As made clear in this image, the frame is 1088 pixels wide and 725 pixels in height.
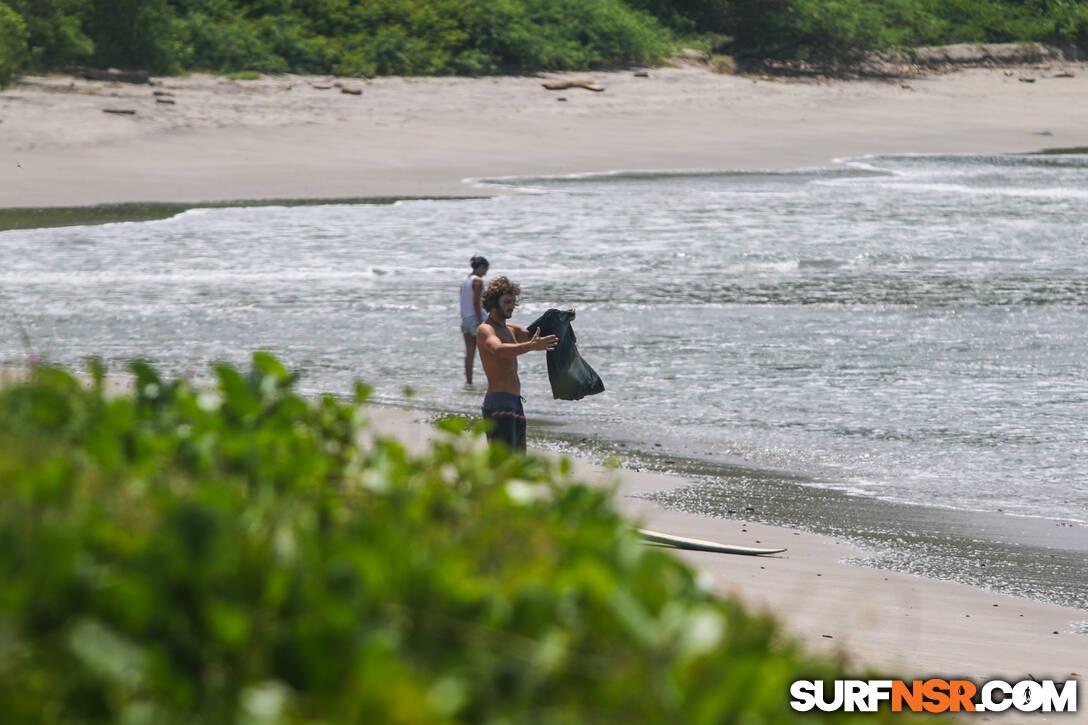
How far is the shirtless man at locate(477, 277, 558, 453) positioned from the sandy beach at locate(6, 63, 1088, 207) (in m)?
17.7

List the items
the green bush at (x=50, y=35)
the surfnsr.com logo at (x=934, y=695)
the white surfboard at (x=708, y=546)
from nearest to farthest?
the surfnsr.com logo at (x=934, y=695)
the white surfboard at (x=708, y=546)
the green bush at (x=50, y=35)

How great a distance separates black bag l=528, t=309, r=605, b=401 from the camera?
8.79 meters

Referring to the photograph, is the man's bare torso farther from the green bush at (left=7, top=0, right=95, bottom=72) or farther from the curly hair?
the green bush at (left=7, top=0, right=95, bottom=72)

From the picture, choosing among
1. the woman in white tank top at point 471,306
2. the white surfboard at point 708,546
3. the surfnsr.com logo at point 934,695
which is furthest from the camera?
the woman in white tank top at point 471,306

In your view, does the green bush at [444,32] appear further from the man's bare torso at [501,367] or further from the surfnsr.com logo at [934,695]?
the surfnsr.com logo at [934,695]

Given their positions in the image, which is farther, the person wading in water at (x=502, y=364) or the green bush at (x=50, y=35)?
the green bush at (x=50, y=35)

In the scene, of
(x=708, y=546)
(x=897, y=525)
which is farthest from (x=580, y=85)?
(x=708, y=546)

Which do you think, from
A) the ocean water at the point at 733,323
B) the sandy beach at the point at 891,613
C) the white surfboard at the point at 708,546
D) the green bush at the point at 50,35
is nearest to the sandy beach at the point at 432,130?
the green bush at the point at 50,35

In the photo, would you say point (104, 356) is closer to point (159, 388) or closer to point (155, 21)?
point (159, 388)

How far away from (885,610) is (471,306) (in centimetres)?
695

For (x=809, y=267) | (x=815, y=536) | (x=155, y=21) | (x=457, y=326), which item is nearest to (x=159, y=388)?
(x=815, y=536)

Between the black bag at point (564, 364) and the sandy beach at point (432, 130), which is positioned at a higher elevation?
the sandy beach at point (432, 130)

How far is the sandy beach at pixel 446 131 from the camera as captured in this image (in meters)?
26.4

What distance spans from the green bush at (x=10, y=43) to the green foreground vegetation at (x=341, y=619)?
28.5 m
